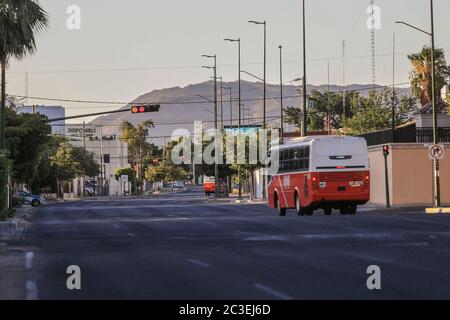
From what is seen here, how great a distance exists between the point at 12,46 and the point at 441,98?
59.5m

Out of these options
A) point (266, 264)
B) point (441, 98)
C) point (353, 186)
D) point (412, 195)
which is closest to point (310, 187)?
point (353, 186)

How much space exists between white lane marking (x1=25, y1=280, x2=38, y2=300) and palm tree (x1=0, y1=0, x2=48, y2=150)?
18389 mm

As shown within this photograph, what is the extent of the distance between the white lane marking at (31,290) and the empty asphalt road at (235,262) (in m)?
0.02

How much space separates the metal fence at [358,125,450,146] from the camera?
60.2 m

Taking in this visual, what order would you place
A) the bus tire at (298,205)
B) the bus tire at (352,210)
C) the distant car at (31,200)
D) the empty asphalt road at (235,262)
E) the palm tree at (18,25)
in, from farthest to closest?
the distant car at (31,200), the bus tire at (352,210), the bus tire at (298,205), the palm tree at (18,25), the empty asphalt road at (235,262)

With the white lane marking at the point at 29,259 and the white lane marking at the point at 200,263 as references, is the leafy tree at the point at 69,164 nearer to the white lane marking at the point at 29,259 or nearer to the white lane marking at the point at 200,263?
the white lane marking at the point at 29,259

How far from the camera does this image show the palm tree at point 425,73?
278ft

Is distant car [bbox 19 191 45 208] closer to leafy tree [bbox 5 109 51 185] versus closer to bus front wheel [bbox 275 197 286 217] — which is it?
leafy tree [bbox 5 109 51 185]

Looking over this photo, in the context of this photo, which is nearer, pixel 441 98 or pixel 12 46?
pixel 12 46

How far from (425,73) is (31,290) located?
73.6 metres

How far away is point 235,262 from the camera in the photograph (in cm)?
1959

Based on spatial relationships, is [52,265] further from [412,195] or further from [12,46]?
[412,195]

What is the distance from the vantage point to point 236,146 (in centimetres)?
9169

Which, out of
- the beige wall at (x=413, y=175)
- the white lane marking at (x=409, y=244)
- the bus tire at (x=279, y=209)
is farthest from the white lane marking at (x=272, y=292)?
the beige wall at (x=413, y=175)
